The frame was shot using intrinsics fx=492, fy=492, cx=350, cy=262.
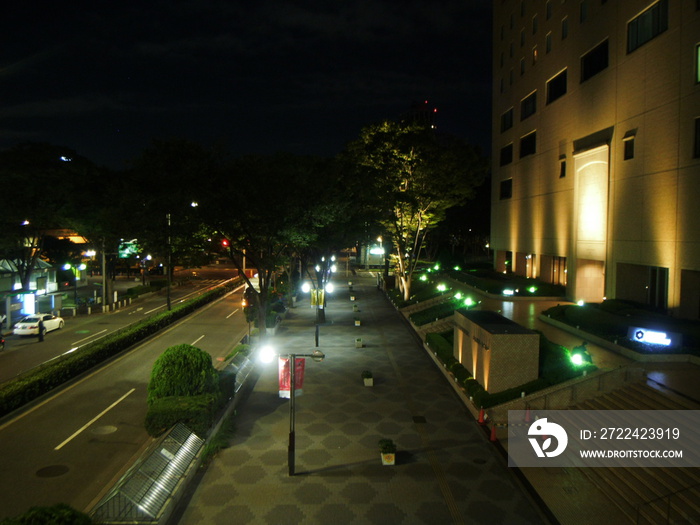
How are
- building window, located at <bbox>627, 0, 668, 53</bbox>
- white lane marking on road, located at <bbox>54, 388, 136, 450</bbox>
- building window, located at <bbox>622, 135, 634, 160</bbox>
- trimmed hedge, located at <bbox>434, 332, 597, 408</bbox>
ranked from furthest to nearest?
building window, located at <bbox>622, 135, 634, 160</bbox> → building window, located at <bbox>627, 0, 668, 53</bbox> → trimmed hedge, located at <bbox>434, 332, 597, 408</bbox> → white lane marking on road, located at <bbox>54, 388, 136, 450</bbox>

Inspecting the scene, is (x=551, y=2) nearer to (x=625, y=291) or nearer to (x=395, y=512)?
(x=625, y=291)

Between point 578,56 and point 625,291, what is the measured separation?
16239 mm

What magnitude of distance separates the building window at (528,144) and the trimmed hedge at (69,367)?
1270 inches

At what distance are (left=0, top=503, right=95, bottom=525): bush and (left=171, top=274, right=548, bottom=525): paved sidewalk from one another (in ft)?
12.5

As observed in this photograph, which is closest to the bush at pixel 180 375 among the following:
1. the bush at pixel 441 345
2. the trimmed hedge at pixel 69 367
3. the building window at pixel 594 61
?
the trimmed hedge at pixel 69 367

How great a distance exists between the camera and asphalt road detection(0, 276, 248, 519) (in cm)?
1266

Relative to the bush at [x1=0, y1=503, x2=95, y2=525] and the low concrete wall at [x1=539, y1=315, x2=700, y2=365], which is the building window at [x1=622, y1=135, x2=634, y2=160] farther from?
the bush at [x1=0, y1=503, x2=95, y2=525]

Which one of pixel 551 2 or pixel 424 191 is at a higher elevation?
pixel 551 2

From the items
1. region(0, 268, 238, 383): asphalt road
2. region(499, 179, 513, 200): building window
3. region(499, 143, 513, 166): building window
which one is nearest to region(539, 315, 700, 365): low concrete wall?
region(0, 268, 238, 383): asphalt road

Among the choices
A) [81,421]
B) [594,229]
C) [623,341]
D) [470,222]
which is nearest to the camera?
[81,421]

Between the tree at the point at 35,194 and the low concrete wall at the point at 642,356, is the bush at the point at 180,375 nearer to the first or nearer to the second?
the low concrete wall at the point at 642,356

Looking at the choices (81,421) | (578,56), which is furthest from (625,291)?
(81,421)

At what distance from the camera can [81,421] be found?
17391mm

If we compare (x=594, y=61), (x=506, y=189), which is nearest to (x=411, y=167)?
(x=594, y=61)
